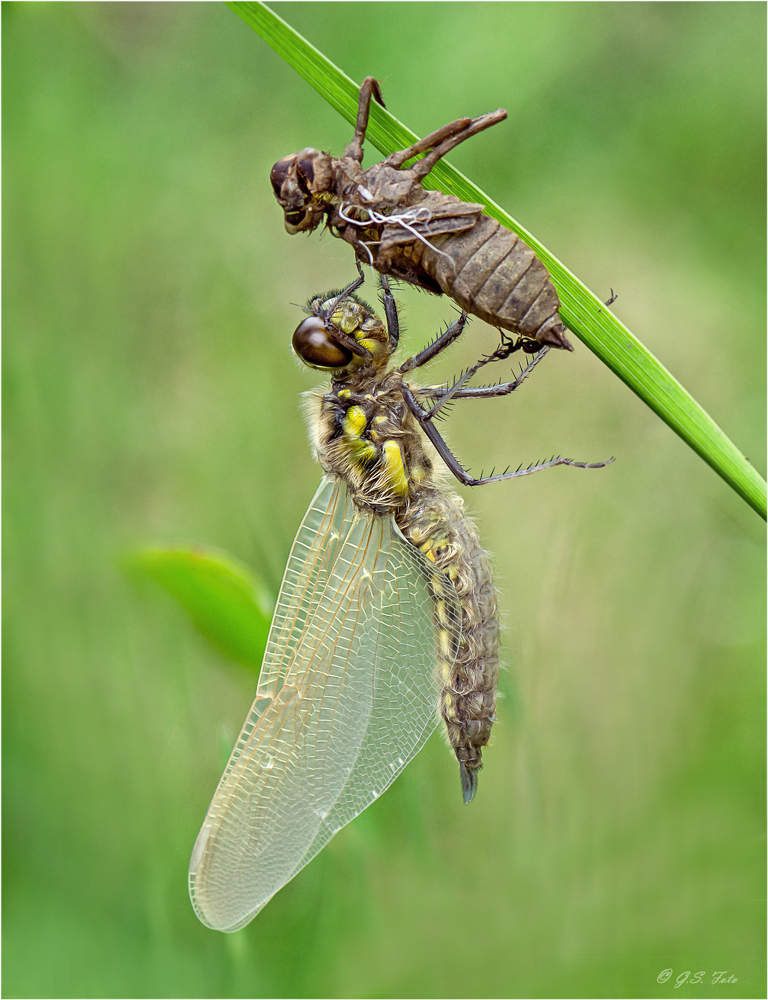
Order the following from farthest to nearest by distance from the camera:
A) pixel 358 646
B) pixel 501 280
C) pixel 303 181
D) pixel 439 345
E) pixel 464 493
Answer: pixel 464 493
pixel 358 646
pixel 439 345
pixel 303 181
pixel 501 280

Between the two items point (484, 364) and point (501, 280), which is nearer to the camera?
point (501, 280)

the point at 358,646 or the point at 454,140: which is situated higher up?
the point at 454,140

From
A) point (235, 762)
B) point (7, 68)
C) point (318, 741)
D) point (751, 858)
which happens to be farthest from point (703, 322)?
point (7, 68)

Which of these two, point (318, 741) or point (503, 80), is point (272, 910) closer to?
point (318, 741)

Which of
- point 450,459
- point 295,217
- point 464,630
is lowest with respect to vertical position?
point 464,630

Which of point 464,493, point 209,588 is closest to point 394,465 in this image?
point 464,493

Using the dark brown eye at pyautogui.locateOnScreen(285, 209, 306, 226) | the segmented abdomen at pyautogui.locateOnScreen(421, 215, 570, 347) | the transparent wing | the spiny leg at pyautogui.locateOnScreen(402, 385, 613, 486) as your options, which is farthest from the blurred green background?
the segmented abdomen at pyautogui.locateOnScreen(421, 215, 570, 347)

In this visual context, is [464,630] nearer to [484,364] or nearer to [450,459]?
[450,459]
